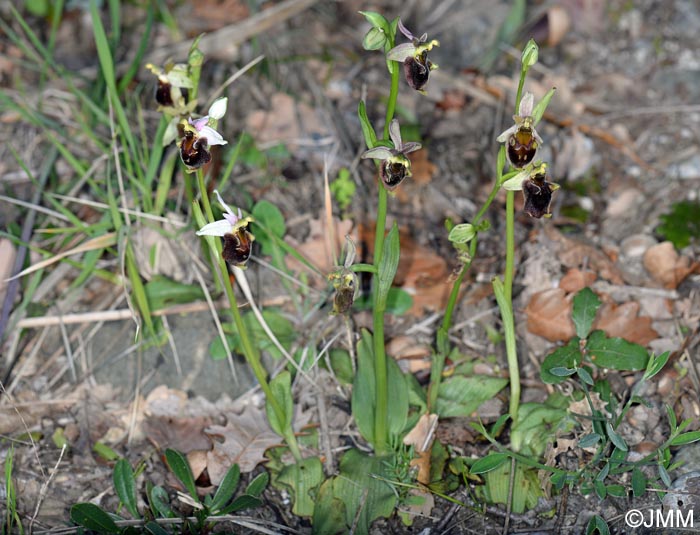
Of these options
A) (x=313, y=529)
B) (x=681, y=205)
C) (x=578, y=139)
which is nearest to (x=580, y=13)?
(x=578, y=139)

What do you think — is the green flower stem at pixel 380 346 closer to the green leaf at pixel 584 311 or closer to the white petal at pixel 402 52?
the white petal at pixel 402 52

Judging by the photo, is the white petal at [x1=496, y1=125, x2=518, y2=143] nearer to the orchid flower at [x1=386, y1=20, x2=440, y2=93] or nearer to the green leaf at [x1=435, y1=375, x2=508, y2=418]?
the orchid flower at [x1=386, y1=20, x2=440, y2=93]

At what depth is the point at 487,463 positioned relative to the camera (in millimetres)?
2725

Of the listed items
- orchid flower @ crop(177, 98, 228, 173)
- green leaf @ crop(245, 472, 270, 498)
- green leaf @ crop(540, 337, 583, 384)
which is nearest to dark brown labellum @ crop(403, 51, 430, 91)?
orchid flower @ crop(177, 98, 228, 173)

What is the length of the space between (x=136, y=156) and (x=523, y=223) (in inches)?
79.2

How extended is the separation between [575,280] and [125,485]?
218 centimetres

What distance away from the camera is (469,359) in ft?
11.4

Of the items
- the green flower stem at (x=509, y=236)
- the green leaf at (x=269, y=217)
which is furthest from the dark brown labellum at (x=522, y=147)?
the green leaf at (x=269, y=217)

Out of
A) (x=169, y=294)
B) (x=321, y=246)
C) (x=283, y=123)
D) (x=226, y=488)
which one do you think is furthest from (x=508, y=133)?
(x=283, y=123)

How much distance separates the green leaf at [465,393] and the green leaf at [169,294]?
1.23m

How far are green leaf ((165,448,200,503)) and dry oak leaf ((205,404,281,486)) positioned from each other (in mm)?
194

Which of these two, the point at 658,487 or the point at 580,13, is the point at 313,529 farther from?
the point at 580,13

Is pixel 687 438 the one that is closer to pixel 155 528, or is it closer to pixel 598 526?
pixel 598 526

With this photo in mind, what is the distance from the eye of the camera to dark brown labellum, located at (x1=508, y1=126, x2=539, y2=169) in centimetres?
255
